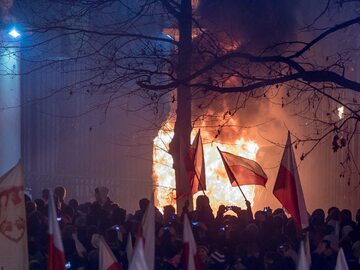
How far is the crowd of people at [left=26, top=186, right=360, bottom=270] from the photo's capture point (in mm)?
7629

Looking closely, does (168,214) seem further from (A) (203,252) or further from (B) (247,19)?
(B) (247,19)

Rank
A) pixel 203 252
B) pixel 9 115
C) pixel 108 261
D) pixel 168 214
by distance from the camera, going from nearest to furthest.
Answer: pixel 108 261, pixel 203 252, pixel 168 214, pixel 9 115

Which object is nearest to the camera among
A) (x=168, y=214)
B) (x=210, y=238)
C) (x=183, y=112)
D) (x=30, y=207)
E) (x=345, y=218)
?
(x=210, y=238)

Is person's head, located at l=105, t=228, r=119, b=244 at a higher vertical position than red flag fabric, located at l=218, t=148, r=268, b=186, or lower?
lower

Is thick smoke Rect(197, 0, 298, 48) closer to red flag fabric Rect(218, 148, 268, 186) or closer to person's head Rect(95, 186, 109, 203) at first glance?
person's head Rect(95, 186, 109, 203)

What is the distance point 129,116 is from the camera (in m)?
18.7

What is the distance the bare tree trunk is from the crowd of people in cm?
64

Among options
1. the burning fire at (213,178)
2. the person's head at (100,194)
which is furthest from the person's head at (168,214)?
the burning fire at (213,178)

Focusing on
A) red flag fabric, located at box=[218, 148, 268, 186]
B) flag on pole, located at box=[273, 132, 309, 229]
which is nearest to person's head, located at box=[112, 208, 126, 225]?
red flag fabric, located at box=[218, 148, 268, 186]

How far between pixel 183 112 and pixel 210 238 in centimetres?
293

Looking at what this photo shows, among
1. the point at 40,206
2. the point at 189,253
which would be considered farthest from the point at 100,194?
the point at 189,253

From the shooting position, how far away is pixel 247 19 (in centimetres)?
1338

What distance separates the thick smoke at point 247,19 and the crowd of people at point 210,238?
4105mm

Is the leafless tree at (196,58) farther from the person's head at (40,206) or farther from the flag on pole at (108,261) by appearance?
the flag on pole at (108,261)
